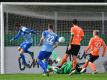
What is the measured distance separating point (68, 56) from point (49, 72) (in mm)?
1060

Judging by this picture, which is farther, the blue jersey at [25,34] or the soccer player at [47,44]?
the blue jersey at [25,34]

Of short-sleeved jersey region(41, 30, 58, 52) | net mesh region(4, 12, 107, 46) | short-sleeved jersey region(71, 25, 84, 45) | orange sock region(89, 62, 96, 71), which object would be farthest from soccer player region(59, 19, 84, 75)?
net mesh region(4, 12, 107, 46)

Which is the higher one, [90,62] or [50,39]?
[50,39]

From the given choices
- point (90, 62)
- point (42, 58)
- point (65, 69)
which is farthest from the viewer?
point (90, 62)

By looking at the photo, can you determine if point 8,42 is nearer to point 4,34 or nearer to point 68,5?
point 4,34

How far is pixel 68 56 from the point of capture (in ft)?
102

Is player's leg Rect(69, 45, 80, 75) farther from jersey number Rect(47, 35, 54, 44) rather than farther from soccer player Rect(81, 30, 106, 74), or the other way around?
soccer player Rect(81, 30, 106, 74)

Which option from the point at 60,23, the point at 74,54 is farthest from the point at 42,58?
the point at 60,23

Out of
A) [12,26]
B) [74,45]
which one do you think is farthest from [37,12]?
[74,45]

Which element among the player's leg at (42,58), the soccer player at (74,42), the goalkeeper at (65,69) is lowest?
the goalkeeper at (65,69)

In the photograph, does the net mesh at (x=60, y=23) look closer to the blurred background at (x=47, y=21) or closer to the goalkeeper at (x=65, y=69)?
the blurred background at (x=47, y=21)

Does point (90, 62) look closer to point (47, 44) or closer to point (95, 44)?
point (95, 44)

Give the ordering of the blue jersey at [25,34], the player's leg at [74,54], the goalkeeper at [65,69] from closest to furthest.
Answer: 1. the player's leg at [74,54]
2. the goalkeeper at [65,69]
3. the blue jersey at [25,34]

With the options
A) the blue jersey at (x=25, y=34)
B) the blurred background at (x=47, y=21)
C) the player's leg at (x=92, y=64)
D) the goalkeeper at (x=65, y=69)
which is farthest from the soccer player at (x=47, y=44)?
the blurred background at (x=47, y=21)
